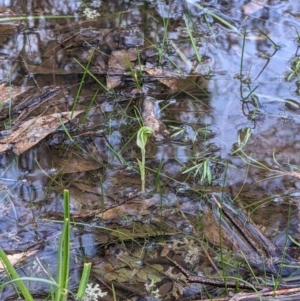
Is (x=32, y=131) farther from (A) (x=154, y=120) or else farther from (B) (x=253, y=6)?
(B) (x=253, y=6)

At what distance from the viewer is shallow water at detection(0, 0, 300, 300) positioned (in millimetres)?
1916

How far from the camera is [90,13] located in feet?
10.1

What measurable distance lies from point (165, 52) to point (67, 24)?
66 centimetres

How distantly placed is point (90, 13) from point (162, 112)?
41.1 inches

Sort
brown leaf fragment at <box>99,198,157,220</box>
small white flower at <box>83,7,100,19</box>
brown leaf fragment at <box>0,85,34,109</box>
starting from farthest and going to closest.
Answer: small white flower at <box>83,7,100,19</box>
brown leaf fragment at <box>0,85,34,109</box>
brown leaf fragment at <box>99,198,157,220</box>

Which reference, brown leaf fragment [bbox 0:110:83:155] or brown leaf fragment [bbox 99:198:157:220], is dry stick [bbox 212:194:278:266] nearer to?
brown leaf fragment [bbox 99:198:157:220]

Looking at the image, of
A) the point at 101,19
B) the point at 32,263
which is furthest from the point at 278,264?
the point at 101,19

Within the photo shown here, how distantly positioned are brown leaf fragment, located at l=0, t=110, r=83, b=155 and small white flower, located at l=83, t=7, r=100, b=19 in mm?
939

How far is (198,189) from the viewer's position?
1980 mm

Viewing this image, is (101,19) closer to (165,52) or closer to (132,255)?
→ (165,52)

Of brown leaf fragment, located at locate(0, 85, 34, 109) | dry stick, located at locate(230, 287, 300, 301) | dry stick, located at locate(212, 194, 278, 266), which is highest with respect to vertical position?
brown leaf fragment, located at locate(0, 85, 34, 109)

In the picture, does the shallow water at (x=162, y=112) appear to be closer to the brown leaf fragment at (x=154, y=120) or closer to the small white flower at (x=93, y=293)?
the brown leaf fragment at (x=154, y=120)

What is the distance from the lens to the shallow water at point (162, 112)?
1.92 m

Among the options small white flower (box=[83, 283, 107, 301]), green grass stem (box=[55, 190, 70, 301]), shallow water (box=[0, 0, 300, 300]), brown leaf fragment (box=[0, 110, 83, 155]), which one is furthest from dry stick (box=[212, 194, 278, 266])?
brown leaf fragment (box=[0, 110, 83, 155])
